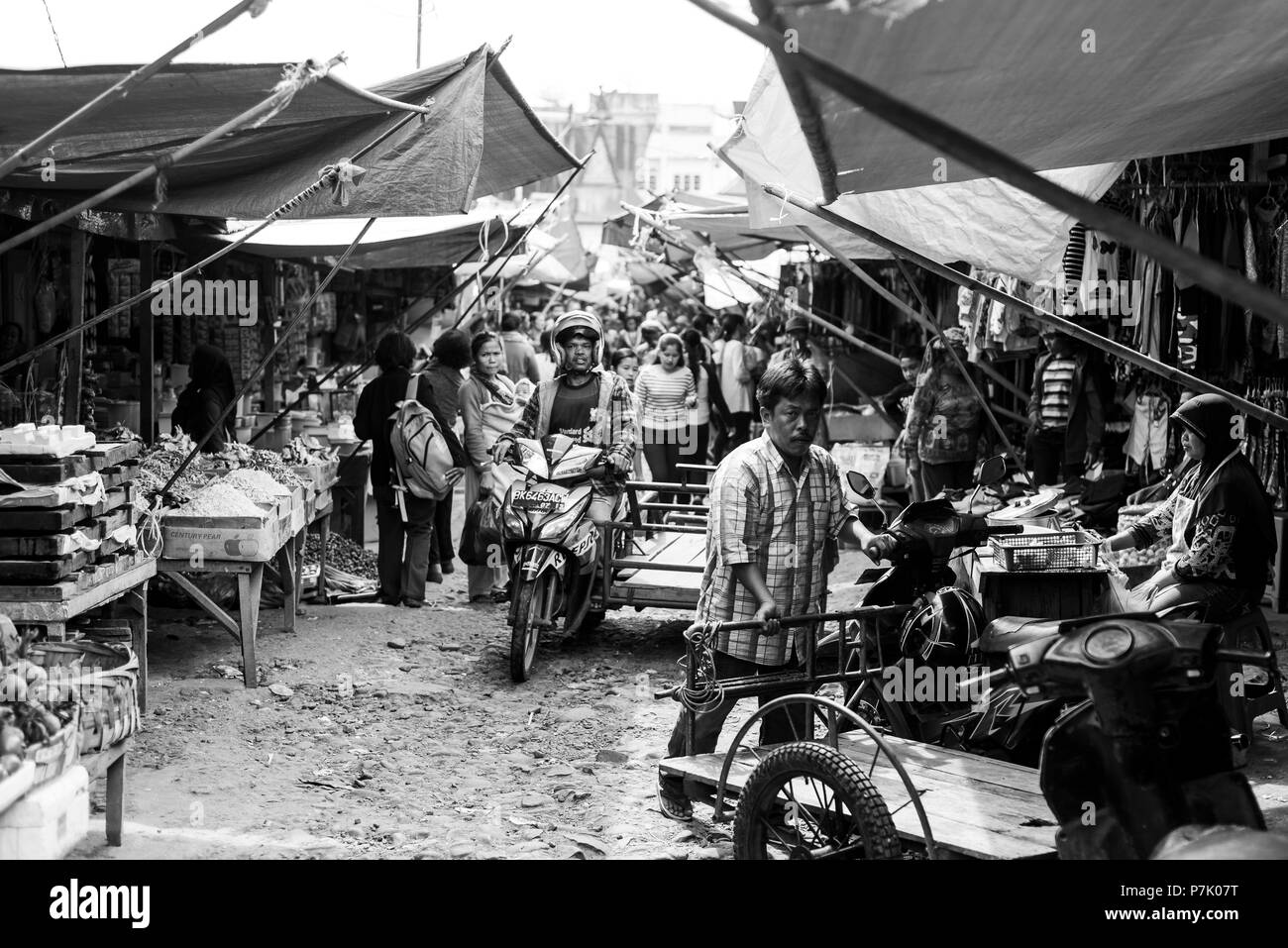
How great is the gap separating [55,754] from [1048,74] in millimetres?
3713

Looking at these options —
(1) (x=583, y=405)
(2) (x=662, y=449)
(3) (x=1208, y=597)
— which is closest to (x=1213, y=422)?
(3) (x=1208, y=597)

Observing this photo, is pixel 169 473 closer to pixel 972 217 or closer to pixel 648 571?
pixel 648 571

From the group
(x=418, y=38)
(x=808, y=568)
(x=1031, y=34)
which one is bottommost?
(x=808, y=568)

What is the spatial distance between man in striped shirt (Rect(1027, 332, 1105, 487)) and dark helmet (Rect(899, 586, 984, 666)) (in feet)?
16.9

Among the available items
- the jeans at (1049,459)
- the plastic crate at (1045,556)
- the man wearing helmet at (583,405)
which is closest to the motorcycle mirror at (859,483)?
the plastic crate at (1045,556)

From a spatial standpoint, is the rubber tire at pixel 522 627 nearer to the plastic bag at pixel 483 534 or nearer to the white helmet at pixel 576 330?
the plastic bag at pixel 483 534

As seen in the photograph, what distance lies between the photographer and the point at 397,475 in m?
9.62

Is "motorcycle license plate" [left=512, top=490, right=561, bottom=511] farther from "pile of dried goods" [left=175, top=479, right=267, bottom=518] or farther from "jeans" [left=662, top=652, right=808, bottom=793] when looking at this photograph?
"jeans" [left=662, top=652, right=808, bottom=793]

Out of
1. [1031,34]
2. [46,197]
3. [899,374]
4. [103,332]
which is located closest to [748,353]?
[899,374]

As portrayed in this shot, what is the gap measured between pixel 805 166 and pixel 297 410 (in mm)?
8982

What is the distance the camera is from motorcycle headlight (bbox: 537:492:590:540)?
7.95 meters

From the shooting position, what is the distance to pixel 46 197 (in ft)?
24.3
